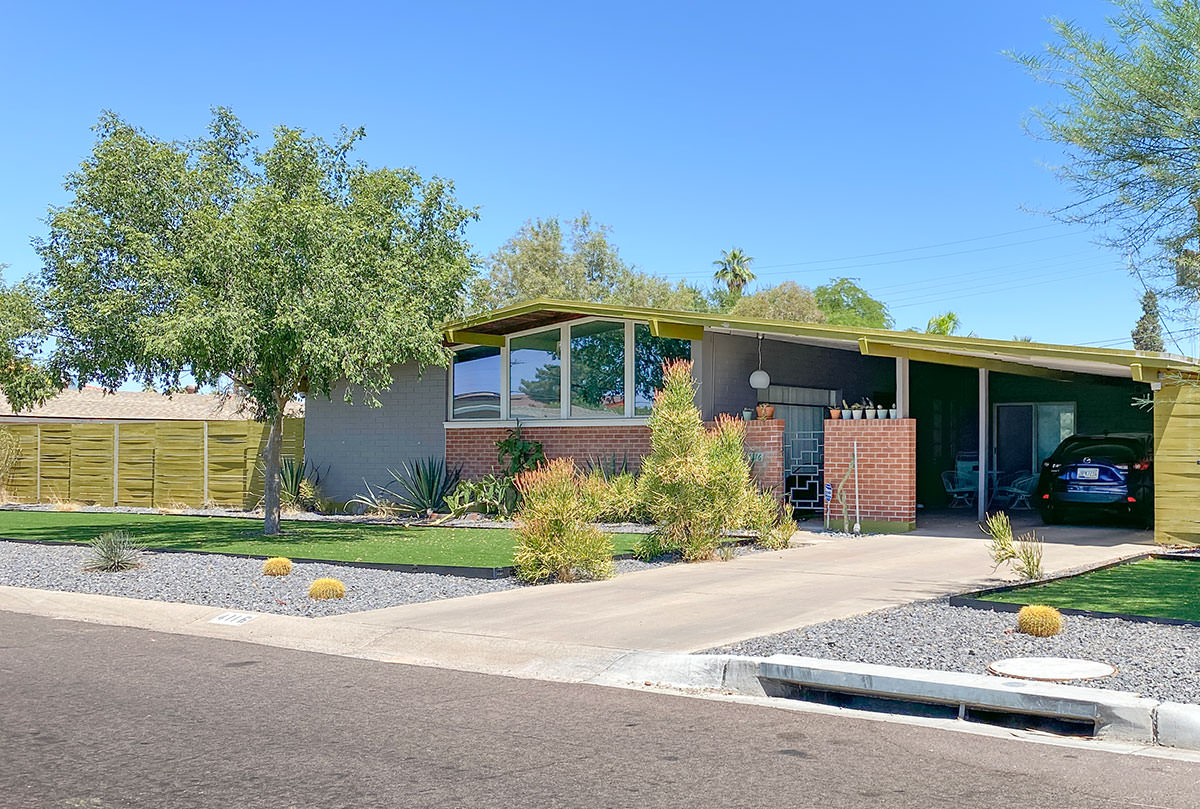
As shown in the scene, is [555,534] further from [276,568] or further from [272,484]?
[272,484]

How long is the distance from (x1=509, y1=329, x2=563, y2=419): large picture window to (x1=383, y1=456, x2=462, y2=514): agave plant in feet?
6.22

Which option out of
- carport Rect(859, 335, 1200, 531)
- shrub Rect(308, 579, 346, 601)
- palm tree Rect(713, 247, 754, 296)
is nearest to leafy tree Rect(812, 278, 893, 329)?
palm tree Rect(713, 247, 754, 296)

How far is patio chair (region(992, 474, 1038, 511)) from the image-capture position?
21.3m

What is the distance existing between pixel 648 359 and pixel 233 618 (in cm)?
1004

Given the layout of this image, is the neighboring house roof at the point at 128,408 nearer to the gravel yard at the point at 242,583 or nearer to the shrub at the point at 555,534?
the gravel yard at the point at 242,583

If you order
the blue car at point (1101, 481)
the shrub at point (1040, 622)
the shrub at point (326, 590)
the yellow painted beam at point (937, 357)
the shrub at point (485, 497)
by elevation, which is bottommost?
the shrub at point (326, 590)

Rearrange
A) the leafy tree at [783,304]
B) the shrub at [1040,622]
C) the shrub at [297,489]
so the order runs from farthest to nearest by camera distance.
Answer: the leafy tree at [783,304], the shrub at [297,489], the shrub at [1040,622]

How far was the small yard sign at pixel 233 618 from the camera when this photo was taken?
10.5m

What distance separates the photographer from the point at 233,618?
1067 cm

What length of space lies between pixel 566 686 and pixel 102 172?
1254 cm

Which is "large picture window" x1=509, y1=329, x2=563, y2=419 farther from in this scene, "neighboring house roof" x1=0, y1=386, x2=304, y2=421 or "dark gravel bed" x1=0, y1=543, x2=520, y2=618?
"neighboring house roof" x1=0, y1=386, x2=304, y2=421

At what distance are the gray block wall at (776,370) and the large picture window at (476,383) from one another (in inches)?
181

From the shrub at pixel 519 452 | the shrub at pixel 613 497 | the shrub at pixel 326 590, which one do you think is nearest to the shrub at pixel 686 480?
the shrub at pixel 613 497

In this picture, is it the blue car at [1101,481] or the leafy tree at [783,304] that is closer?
the blue car at [1101,481]
